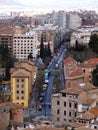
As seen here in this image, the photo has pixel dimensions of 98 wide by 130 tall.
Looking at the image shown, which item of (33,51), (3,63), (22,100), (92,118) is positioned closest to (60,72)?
(3,63)

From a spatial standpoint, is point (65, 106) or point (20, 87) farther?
point (20, 87)

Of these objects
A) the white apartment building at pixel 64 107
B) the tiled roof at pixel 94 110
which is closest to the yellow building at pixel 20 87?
the white apartment building at pixel 64 107

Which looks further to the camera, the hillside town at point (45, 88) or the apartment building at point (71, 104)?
the apartment building at point (71, 104)

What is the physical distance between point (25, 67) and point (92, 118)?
6411mm

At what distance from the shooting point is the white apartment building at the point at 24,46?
27188mm

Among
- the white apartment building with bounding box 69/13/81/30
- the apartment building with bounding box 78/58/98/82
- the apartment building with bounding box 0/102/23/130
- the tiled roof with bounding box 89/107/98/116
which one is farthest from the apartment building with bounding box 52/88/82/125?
the white apartment building with bounding box 69/13/81/30

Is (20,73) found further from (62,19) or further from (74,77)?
(62,19)

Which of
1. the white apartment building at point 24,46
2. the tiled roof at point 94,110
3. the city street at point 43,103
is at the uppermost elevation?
the tiled roof at point 94,110

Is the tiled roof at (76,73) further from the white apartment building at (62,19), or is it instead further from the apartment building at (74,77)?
the white apartment building at (62,19)

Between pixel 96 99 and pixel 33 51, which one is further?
pixel 33 51

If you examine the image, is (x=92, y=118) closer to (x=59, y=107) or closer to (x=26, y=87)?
(x=59, y=107)

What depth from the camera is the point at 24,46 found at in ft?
89.8

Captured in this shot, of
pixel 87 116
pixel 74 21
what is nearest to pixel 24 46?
pixel 87 116

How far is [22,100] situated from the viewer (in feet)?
54.0
